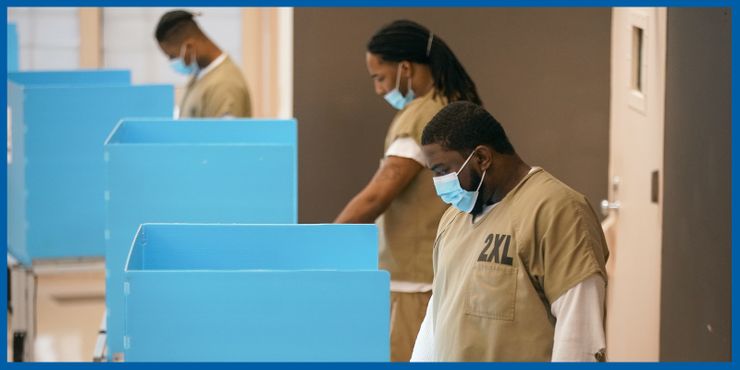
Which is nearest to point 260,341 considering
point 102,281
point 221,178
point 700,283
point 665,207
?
point 221,178

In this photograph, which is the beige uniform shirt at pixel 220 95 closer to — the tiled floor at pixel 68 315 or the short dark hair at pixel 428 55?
the tiled floor at pixel 68 315

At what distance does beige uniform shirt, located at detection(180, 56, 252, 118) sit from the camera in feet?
13.3

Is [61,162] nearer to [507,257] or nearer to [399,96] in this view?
[399,96]

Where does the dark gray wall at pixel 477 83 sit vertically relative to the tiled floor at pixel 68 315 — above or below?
above

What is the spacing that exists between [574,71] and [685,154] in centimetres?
107

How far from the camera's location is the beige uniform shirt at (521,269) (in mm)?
1890

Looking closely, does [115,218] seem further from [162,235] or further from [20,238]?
[20,238]

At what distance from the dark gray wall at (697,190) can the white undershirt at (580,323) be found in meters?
0.77

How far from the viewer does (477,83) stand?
395 centimetres

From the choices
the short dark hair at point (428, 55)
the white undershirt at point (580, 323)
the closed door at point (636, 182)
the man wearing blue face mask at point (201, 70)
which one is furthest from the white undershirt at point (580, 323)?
the man wearing blue face mask at point (201, 70)

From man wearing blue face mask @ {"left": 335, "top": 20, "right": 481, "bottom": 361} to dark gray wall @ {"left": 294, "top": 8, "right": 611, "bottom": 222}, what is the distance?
80 centimetres

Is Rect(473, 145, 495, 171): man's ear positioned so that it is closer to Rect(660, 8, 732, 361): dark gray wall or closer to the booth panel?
the booth panel

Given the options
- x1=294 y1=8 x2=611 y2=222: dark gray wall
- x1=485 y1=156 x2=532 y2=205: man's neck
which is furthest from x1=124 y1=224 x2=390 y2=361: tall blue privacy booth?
x1=294 y1=8 x2=611 y2=222: dark gray wall

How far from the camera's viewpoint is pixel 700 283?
2807 millimetres
